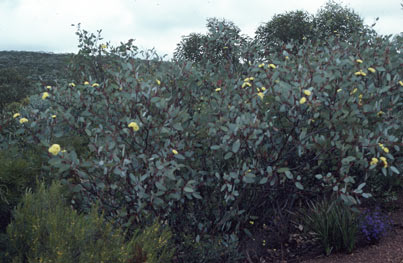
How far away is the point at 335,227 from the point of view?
12.7 feet

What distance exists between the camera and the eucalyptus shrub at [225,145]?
3395 millimetres

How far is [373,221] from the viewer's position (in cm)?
408

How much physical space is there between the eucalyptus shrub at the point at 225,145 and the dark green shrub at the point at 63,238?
33 cm

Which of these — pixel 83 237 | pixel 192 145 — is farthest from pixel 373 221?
pixel 83 237

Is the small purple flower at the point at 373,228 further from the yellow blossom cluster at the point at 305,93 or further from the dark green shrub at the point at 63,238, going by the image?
the dark green shrub at the point at 63,238

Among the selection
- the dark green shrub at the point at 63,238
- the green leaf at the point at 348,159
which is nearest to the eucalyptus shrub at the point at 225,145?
the green leaf at the point at 348,159

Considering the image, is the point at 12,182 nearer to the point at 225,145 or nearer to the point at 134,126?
the point at 134,126

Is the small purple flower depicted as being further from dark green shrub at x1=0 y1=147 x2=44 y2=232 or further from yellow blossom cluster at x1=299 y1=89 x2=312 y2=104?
dark green shrub at x1=0 y1=147 x2=44 y2=232

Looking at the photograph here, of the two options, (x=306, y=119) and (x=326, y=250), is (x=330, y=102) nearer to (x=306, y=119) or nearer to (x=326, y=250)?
(x=306, y=119)

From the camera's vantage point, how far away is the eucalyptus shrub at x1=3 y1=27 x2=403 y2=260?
3.39 m

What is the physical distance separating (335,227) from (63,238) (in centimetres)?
240

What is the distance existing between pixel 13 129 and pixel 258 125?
11.9 feet

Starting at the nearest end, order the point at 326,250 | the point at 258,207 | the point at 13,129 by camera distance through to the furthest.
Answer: the point at 326,250, the point at 258,207, the point at 13,129

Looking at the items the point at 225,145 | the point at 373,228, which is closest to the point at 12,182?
the point at 225,145
